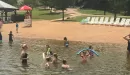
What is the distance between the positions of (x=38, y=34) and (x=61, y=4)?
598 inches

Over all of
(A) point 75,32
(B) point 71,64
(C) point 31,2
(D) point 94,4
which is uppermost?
(C) point 31,2

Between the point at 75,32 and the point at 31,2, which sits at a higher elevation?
the point at 31,2

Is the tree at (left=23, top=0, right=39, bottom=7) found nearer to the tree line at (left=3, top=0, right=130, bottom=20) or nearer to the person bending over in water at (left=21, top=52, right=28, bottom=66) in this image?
the tree line at (left=3, top=0, right=130, bottom=20)

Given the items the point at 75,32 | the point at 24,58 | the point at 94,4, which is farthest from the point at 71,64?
the point at 94,4

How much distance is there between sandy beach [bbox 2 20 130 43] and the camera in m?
38.1

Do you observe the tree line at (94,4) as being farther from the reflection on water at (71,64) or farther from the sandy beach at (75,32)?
the reflection on water at (71,64)

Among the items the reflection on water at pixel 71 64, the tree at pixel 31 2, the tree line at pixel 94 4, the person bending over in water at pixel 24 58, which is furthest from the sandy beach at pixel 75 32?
the tree at pixel 31 2

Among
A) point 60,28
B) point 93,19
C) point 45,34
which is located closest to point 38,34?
point 45,34

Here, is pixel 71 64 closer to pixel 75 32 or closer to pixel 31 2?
pixel 75 32

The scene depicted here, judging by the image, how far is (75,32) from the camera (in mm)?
41906

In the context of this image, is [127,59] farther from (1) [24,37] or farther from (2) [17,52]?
(1) [24,37]

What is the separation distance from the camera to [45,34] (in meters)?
41.6

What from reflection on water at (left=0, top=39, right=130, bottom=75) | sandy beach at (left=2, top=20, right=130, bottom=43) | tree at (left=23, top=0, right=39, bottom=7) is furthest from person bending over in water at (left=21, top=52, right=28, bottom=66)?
tree at (left=23, top=0, right=39, bottom=7)

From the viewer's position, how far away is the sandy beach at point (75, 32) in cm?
3806
